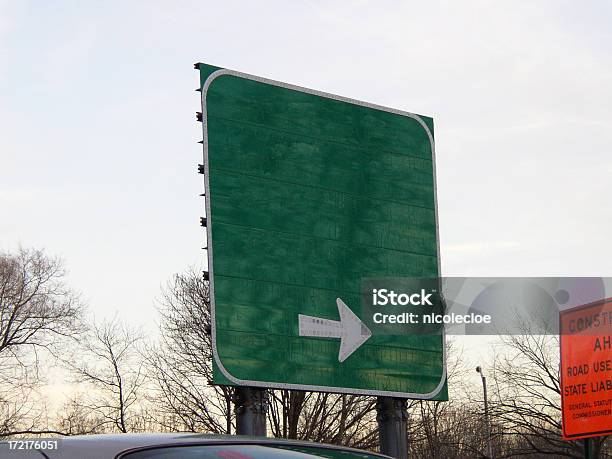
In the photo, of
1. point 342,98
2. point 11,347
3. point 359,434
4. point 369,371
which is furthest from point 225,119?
point 11,347

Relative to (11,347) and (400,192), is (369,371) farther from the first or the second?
(11,347)

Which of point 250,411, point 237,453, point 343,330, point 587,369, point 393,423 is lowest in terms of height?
point 237,453

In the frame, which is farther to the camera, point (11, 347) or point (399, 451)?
point (11, 347)

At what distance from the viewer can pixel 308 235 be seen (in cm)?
1498

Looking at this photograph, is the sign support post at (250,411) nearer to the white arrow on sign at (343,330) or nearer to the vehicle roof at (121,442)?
the white arrow on sign at (343,330)

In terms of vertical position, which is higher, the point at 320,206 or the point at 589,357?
the point at 320,206

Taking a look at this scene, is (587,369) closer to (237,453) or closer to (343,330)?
(343,330)

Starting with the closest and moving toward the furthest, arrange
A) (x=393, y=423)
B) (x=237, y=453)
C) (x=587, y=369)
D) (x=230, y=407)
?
1. (x=237, y=453)
2. (x=587, y=369)
3. (x=393, y=423)
4. (x=230, y=407)

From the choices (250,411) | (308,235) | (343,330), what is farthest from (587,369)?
(250,411)

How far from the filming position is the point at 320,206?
597 inches

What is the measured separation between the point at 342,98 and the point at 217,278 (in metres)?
3.51

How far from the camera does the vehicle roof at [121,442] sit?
3.33 metres

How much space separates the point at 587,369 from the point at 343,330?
13.8 feet

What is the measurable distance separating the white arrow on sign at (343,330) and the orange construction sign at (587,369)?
378 cm
